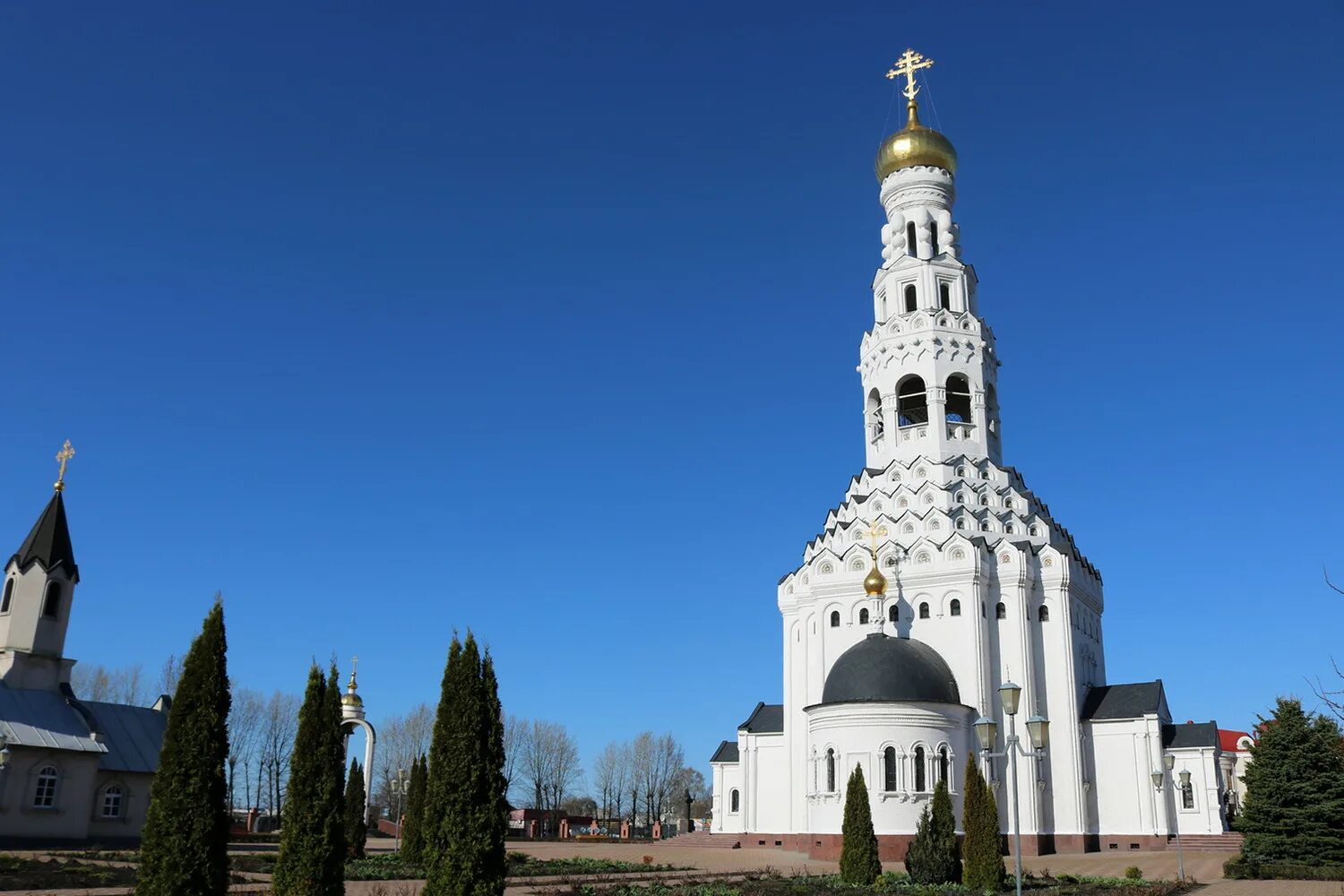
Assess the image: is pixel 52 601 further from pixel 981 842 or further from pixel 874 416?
pixel 981 842

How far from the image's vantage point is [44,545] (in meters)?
35.7

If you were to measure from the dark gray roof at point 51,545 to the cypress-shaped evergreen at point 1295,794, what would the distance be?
36206 millimetres

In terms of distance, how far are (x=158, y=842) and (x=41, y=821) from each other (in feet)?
78.3

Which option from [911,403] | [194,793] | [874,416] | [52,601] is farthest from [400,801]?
[194,793]

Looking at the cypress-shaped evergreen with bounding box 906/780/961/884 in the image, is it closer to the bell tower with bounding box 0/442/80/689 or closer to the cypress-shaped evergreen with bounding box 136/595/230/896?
the cypress-shaped evergreen with bounding box 136/595/230/896

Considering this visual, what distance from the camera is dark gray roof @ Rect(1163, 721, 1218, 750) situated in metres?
35.1

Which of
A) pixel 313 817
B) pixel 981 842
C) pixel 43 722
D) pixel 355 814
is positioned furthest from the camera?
pixel 43 722

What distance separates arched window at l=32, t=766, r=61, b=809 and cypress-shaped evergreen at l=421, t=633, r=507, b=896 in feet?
78.0

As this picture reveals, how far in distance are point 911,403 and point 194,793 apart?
3344 cm

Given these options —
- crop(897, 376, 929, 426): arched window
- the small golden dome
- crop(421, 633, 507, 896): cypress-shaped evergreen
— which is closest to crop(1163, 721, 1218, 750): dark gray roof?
the small golden dome

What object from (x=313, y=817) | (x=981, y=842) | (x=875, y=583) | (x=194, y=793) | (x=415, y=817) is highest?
(x=875, y=583)

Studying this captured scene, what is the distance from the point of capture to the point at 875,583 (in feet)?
119

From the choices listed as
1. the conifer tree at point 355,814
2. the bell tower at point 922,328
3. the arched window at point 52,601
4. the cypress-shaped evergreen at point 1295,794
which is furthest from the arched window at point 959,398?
the arched window at point 52,601

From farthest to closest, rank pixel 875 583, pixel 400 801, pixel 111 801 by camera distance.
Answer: pixel 400 801 → pixel 875 583 → pixel 111 801
